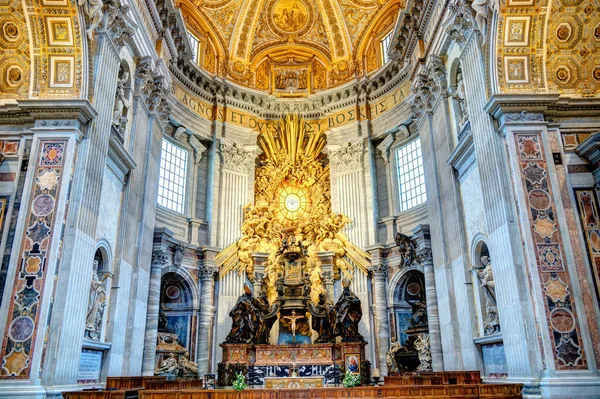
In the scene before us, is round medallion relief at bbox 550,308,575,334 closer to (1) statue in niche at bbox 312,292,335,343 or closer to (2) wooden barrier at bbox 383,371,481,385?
(2) wooden barrier at bbox 383,371,481,385

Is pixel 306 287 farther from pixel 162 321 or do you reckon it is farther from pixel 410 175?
pixel 410 175

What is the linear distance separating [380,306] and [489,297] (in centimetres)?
694

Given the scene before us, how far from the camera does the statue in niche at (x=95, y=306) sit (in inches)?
424

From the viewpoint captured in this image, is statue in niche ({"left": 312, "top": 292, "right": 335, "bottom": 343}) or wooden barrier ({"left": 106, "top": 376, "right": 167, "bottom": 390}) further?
statue in niche ({"left": 312, "top": 292, "right": 335, "bottom": 343})

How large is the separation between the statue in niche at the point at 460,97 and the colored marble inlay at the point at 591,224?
12.3 ft

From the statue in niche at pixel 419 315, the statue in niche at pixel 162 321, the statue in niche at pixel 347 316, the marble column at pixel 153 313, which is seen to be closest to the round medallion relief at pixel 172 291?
the statue in niche at pixel 162 321

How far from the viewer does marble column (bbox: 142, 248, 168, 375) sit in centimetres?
1455

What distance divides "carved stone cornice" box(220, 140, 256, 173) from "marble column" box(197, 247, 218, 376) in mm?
3800

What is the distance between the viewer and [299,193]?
21219mm

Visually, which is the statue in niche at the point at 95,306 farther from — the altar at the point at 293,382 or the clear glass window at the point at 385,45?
the clear glass window at the point at 385,45

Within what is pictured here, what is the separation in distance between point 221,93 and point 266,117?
93.1 inches

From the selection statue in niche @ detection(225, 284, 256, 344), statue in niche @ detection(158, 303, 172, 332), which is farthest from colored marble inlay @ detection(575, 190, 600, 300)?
statue in niche @ detection(158, 303, 172, 332)

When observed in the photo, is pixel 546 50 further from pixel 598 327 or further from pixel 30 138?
pixel 30 138

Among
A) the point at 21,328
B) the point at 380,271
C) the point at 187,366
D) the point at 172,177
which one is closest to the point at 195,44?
the point at 172,177
